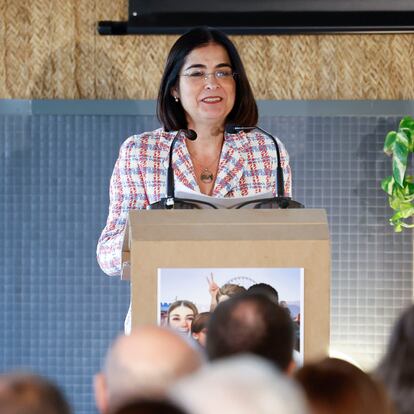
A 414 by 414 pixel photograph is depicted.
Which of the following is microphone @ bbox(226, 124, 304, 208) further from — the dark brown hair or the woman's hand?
the woman's hand

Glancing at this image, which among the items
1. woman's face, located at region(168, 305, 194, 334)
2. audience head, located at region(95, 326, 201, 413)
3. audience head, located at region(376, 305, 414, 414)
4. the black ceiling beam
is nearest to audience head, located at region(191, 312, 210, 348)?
woman's face, located at region(168, 305, 194, 334)

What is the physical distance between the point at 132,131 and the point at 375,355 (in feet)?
4.52

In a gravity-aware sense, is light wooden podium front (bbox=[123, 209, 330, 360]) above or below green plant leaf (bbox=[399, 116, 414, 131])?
below

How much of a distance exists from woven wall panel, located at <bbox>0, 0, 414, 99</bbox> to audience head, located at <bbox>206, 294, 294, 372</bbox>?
10.8ft

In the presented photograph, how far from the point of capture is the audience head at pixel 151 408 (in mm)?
1200

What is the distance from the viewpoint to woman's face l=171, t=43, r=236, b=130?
3.08m

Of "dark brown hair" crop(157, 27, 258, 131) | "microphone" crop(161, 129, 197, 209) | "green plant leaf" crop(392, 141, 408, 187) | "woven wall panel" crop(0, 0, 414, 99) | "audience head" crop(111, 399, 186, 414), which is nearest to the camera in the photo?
"audience head" crop(111, 399, 186, 414)

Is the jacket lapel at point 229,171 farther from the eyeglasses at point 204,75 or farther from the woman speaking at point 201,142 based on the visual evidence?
the eyeglasses at point 204,75

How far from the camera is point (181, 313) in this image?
2.27m

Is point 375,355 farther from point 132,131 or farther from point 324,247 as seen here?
point 324,247

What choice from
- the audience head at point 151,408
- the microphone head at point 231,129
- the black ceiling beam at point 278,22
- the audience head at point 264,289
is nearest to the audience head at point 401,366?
the audience head at point 151,408

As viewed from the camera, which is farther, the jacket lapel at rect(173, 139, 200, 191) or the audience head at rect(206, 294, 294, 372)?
the jacket lapel at rect(173, 139, 200, 191)

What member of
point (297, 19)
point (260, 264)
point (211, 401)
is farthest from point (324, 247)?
point (297, 19)

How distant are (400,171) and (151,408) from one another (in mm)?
3605
